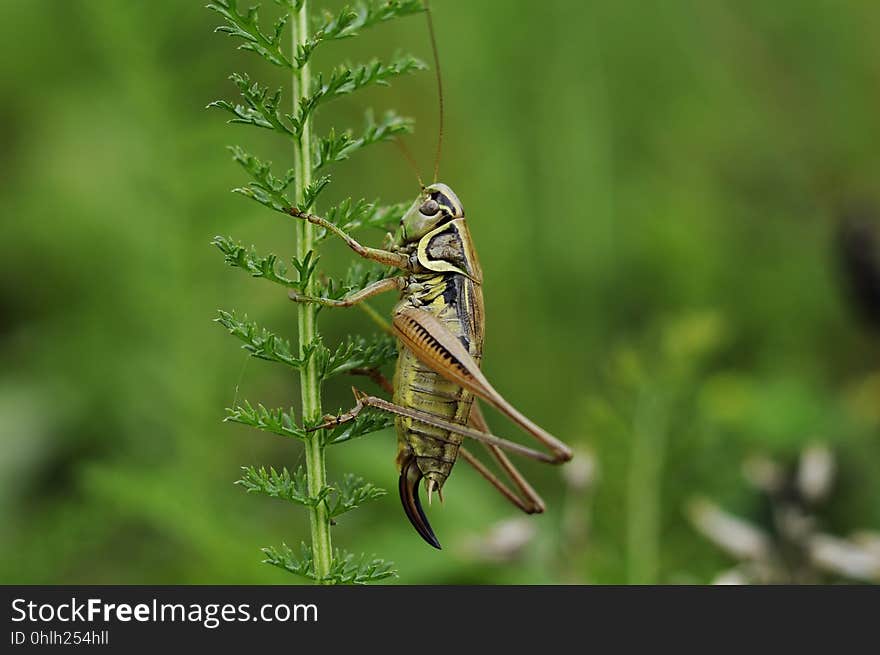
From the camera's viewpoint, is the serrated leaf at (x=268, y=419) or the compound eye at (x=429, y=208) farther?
the compound eye at (x=429, y=208)

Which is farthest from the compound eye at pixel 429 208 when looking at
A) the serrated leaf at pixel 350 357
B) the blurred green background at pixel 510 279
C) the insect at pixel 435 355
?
the blurred green background at pixel 510 279

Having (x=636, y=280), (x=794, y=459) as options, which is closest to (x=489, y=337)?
(x=636, y=280)

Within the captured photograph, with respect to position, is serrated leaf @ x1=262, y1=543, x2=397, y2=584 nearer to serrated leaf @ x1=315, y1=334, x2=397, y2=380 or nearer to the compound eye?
serrated leaf @ x1=315, y1=334, x2=397, y2=380

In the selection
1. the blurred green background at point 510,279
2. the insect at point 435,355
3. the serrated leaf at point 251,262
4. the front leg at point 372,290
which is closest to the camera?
the serrated leaf at point 251,262

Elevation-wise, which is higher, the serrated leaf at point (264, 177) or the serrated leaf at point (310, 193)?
the serrated leaf at point (264, 177)

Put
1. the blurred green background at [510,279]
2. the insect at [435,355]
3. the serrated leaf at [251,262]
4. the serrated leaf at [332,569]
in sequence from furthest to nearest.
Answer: the blurred green background at [510,279]
the insect at [435,355]
the serrated leaf at [251,262]
the serrated leaf at [332,569]

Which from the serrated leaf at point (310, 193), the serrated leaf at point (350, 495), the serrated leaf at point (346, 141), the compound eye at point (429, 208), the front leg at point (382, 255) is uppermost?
the compound eye at point (429, 208)

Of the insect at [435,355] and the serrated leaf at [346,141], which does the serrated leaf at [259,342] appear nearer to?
the serrated leaf at [346,141]
